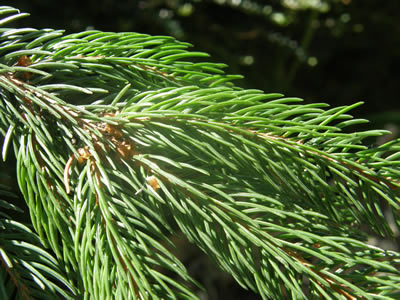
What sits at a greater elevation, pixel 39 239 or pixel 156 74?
pixel 156 74

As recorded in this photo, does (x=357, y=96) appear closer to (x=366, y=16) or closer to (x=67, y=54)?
(x=366, y=16)

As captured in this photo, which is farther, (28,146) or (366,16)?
(366,16)

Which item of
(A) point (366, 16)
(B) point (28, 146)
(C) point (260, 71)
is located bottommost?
(C) point (260, 71)

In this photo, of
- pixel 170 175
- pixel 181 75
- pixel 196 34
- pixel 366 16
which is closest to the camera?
pixel 170 175

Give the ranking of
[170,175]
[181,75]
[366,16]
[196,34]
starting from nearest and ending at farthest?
[170,175] → [181,75] → [196,34] → [366,16]

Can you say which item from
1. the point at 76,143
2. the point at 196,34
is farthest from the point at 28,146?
the point at 196,34

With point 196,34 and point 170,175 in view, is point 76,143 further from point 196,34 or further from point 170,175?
point 196,34

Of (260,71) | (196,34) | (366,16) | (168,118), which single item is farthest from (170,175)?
(366,16)
